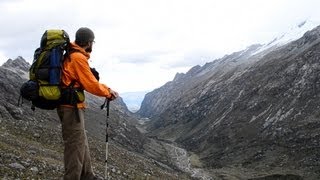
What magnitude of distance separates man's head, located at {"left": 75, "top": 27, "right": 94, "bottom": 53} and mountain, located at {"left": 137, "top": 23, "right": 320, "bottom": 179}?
5129 cm

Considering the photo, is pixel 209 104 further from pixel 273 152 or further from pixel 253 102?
pixel 273 152

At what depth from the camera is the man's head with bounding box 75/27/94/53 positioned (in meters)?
11.9

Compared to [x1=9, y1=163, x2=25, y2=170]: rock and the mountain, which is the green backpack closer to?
[x1=9, y1=163, x2=25, y2=170]: rock

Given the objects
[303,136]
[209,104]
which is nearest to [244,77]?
[209,104]

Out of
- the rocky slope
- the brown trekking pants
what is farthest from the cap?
the rocky slope

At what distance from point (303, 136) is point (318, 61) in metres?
28.3

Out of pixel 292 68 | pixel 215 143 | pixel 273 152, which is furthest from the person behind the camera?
pixel 292 68

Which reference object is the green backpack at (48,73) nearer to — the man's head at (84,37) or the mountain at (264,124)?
the man's head at (84,37)

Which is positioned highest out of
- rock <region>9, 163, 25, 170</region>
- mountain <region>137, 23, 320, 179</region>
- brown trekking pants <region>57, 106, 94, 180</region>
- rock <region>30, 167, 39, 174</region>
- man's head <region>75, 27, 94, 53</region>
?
man's head <region>75, 27, 94, 53</region>

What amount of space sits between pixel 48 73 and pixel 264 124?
86046 mm

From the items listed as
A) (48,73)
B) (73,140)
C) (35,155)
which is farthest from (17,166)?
(48,73)

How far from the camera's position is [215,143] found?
99.6 metres

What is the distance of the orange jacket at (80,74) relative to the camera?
1139 cm

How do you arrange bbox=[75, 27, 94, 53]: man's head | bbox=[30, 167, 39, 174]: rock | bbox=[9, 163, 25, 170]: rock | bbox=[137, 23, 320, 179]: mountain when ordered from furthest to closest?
bbox=[137, 23, 320, 179]: mountain
bbox=[30, 167, 39, 174]: rock
bbox=[9, 163, 25, 170]: rock
bbox=[75, 27, 94, 53]: man's head
